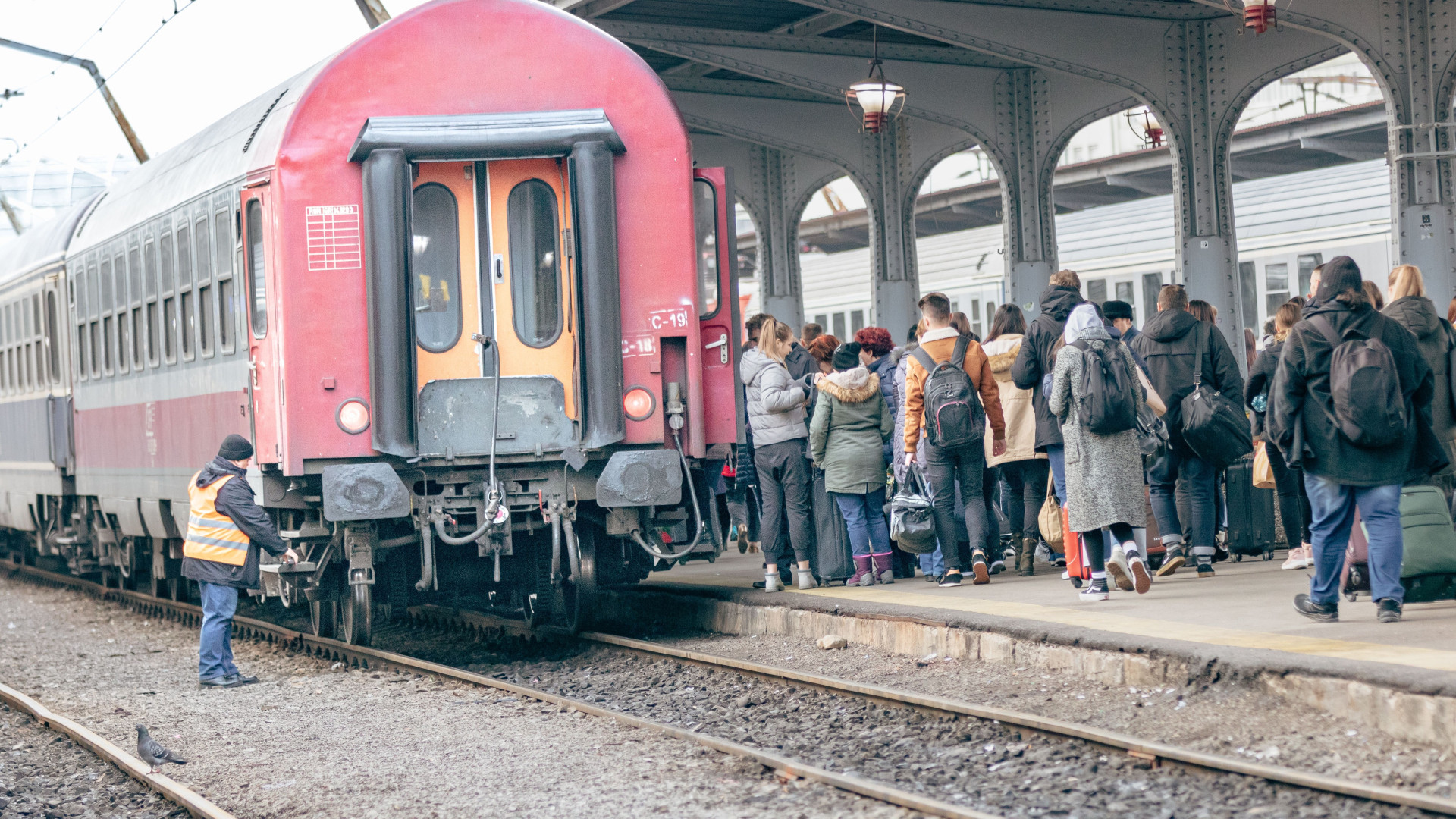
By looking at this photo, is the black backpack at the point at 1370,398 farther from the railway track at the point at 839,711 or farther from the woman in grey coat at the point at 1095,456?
the railway track at the point at 839,711

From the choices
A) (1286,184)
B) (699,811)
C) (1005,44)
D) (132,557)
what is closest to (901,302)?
(1005,44)

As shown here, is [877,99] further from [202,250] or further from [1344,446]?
[1344,446]

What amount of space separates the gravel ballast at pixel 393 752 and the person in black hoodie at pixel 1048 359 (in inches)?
133

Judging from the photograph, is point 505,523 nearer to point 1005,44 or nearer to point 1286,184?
point 1005,44

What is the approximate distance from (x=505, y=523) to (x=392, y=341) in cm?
119

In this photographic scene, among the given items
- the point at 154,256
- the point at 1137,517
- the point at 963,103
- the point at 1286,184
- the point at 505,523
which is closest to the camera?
the point at 1137,517

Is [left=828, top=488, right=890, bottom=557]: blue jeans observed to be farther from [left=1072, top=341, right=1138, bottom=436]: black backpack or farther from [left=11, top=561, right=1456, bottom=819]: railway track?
[left=1072, top=341, right=1138, bottom=436]: black backpack

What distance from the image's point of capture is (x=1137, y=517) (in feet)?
29.2

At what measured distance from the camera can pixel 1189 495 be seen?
10.4m

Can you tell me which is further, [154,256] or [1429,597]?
[154,256]

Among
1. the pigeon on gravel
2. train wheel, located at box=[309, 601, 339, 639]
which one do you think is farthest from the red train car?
the pigeon on gravel

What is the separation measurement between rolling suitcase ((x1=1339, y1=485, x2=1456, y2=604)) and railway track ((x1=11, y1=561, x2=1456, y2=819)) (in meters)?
2.10

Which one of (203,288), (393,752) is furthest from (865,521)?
(203,288)

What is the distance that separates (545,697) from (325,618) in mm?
3386
